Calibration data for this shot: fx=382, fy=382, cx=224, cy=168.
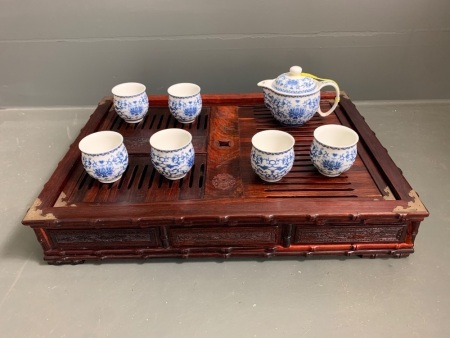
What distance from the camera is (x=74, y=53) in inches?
44.4

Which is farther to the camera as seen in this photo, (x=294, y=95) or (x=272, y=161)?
(x=294, y=95)

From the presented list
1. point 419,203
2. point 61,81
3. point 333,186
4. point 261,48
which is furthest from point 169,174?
point 61,81

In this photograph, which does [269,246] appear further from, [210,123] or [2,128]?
[2,128]

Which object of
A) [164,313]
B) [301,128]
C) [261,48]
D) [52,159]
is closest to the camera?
[164,313]

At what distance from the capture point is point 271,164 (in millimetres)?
665

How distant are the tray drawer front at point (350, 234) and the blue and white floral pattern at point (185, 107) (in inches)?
15.5

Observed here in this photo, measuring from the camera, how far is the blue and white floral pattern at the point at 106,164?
684mm

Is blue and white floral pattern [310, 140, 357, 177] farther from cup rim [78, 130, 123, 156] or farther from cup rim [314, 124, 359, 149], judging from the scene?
cup rim [78, 130, 123, 156]

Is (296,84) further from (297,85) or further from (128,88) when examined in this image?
(128,88)

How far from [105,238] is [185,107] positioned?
1.18 ft

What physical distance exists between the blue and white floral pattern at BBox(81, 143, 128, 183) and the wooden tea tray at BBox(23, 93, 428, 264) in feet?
0.07

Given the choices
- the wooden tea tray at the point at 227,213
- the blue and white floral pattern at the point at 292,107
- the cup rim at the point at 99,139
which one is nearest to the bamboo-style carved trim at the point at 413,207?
the wooden tea tray at the point at 227,213

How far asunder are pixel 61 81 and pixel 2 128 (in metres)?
0.22

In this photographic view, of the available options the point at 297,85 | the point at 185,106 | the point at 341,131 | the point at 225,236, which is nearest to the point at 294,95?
the point at 297,85
